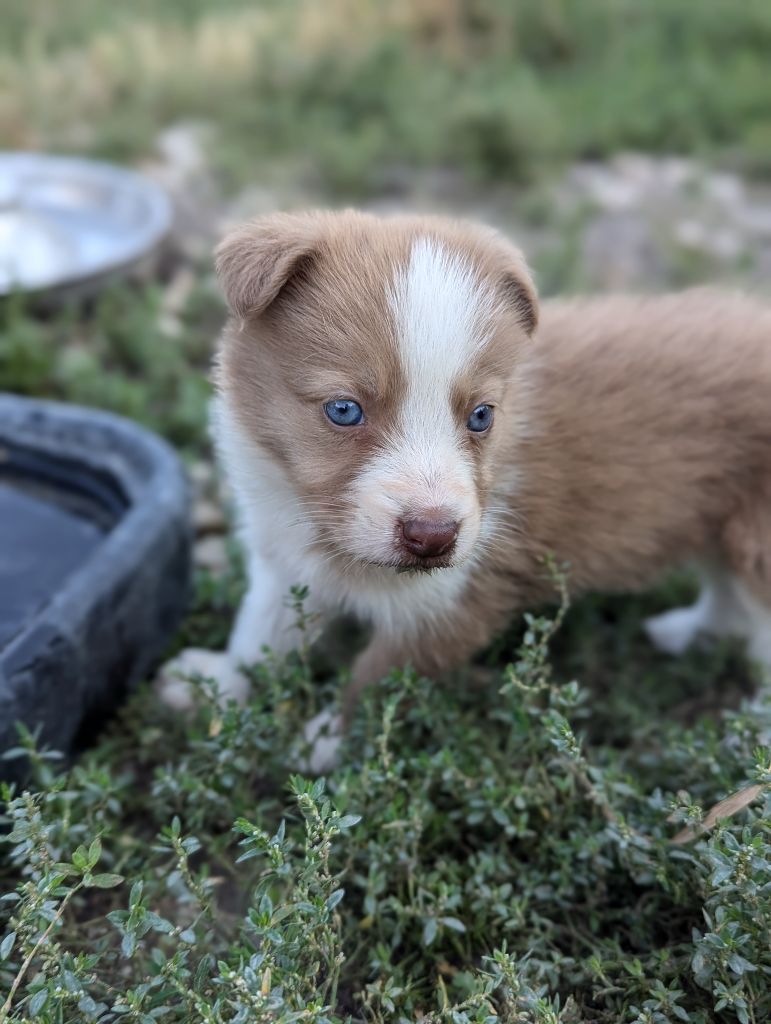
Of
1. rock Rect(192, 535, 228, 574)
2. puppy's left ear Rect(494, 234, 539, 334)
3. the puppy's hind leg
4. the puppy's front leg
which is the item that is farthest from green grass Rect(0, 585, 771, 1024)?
rock Rect(192, 535, 228, 574)

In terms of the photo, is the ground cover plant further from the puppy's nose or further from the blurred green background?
the blurred green background

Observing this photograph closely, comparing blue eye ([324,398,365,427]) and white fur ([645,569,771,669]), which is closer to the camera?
blue eye ([324,398,365,427])

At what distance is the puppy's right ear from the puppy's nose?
0.67m

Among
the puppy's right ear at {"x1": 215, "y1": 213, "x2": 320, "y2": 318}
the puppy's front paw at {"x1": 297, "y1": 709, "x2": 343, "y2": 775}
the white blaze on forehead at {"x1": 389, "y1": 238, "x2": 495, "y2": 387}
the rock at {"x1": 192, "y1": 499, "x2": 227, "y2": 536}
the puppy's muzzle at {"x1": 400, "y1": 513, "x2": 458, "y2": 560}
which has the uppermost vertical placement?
the puppy's right ear at {"x1": 215, "y1": 213, "x2": 320, "y2": 318}

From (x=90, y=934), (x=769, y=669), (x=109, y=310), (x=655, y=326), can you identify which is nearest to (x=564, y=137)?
(x=109, y=310)

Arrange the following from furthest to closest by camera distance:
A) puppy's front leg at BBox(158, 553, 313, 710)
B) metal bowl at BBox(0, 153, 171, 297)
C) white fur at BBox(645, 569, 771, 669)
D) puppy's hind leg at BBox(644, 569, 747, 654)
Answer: metal bowl at BBox(0, 153, 171, 297), puppy's hind leg at BBox(644, 569, 747, 654), white fur at BBox(645, 569, 771, 669), puppy's front leg at BBox(158, 553, 313, 710)

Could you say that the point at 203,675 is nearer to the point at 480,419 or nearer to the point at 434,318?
the point at 480,419

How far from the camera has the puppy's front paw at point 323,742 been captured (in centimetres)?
301

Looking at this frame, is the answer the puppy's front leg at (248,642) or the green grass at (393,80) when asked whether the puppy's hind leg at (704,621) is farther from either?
the green grass at (393,80)

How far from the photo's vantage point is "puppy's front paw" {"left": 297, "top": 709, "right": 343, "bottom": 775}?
3.01 meters

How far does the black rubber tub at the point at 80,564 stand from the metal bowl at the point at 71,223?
1.43 m

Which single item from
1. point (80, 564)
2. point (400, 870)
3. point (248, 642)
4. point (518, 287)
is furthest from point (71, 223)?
point (400, 870)

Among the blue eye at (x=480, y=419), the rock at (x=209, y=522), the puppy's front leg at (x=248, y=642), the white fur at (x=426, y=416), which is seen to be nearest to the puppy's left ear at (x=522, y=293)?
the white fur at (x=426, y=416)

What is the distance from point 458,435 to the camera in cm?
257
